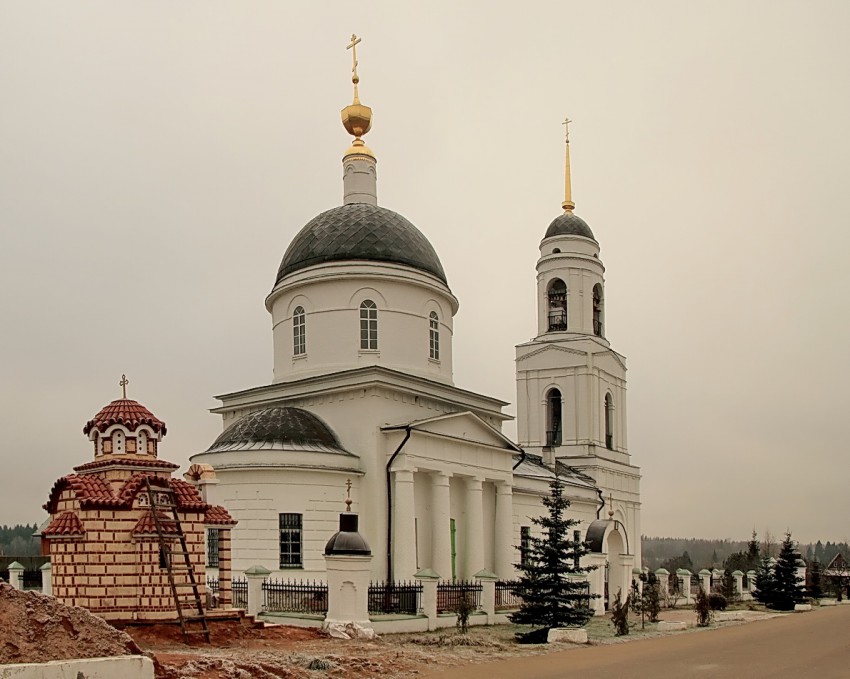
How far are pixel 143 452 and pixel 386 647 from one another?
5.20m

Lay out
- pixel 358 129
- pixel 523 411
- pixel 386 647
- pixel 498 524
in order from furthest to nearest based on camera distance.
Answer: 1. pixel 523 411
2. pixel 358 129
3. pixel 498 524
4. pixel 386 647

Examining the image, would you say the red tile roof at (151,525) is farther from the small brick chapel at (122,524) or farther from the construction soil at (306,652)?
the construction soil at (306,652)

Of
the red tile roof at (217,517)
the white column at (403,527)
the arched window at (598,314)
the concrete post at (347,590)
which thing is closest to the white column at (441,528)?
the white column at (403,527)

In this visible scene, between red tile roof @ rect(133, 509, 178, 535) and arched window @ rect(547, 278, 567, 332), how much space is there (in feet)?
86.7

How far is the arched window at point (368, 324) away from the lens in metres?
28.0

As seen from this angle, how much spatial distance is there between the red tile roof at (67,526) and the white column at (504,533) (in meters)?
14.9

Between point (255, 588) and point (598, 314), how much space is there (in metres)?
23.5

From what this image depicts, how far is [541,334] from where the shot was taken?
41.4 meters

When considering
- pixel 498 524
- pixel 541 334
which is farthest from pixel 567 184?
pixel 498 524

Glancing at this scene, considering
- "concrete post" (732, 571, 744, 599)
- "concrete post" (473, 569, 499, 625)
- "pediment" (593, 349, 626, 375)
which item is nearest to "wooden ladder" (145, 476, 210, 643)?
"concrete post" (473, 569, 499, 625)

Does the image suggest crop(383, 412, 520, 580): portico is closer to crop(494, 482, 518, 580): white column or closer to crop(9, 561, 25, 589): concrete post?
crop(494, 482, 518, 580): white column

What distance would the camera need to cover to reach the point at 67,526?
15.8 m

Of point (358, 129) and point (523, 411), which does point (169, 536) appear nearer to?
point (358, 129)

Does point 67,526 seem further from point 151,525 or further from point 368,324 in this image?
point 368,324
